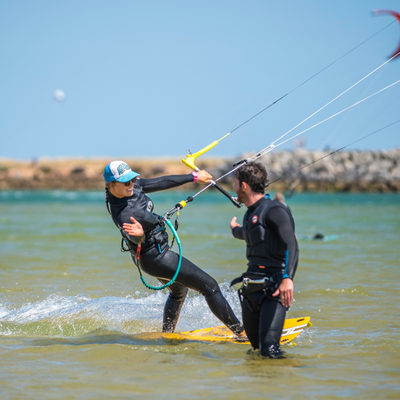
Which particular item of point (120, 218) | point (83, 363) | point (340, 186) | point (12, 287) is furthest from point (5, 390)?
point (340, 186)

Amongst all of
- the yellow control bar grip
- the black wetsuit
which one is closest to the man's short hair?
the black wetsuit

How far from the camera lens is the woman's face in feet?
17.5

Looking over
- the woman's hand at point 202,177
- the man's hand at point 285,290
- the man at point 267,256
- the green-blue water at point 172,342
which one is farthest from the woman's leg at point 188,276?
the man's hand at point 285,290

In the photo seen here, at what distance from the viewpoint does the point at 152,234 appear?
5.64m

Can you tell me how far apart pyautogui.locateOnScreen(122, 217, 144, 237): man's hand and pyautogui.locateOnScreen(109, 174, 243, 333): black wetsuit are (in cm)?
14

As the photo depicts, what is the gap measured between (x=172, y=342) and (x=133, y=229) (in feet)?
5.39

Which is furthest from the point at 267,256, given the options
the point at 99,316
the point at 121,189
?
the point at 99,316

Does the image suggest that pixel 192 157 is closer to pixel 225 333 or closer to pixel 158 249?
pixel 158 249

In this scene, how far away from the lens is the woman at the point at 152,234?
5.33 m

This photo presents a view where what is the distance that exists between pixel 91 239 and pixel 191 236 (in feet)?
11.5

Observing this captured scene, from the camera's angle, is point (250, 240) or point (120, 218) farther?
point (120, 218)

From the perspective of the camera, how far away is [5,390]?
4422 mm

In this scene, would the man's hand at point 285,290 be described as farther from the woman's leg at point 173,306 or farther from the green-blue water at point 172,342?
the woman's leg at point 173,306

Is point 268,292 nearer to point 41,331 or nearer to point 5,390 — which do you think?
point 5,390
